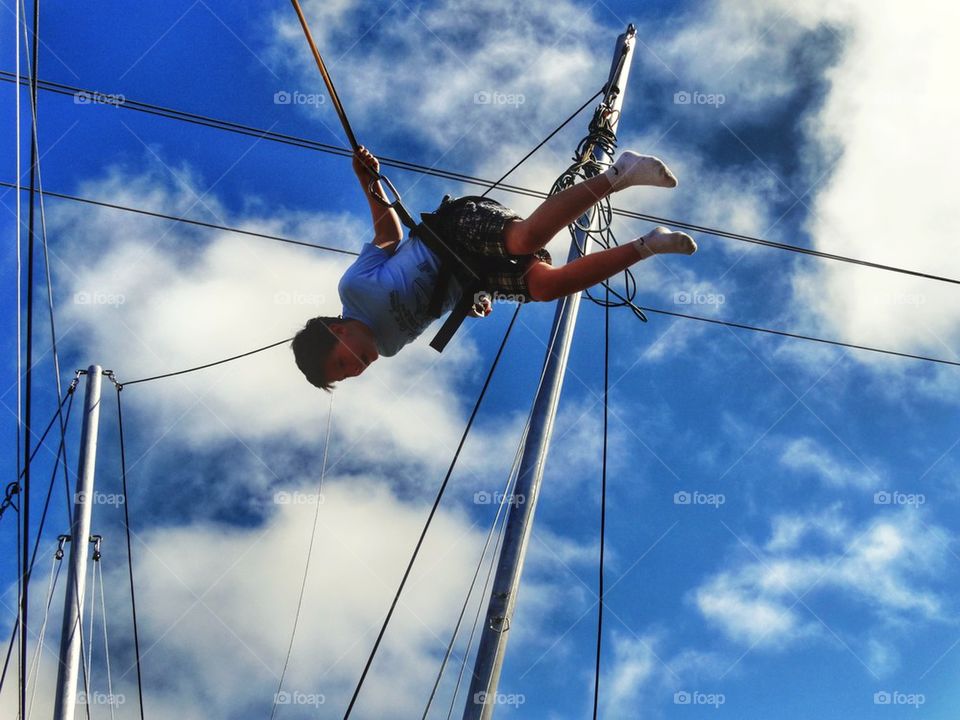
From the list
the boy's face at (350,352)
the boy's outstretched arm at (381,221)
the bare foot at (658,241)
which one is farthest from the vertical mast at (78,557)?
the bare foot at (658,241)

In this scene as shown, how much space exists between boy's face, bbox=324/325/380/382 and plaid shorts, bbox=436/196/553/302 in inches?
23.6

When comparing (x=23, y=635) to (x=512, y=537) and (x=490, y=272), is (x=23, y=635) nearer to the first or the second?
(x=512, y=537)

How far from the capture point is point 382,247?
4512mm

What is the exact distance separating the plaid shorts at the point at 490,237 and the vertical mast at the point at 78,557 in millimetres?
4316

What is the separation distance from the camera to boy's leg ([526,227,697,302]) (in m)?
3.78

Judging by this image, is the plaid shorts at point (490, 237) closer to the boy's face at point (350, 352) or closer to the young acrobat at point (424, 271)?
the young acrobat at point (424, 271)

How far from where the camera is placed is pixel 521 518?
4.98 m

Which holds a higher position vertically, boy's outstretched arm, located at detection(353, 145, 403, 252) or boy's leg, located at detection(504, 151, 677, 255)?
boy's outstretched arm, located at detection(353, 145, 403, 252)

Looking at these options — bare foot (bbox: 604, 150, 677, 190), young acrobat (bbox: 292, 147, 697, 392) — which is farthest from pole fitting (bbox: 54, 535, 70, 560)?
bare foot (bbox: 604, 150, 677, 190)

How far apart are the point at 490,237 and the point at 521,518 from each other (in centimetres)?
160

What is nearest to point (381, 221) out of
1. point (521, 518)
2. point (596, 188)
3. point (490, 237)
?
point (490, 237)

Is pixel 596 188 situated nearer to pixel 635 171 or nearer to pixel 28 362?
pixel 635 171

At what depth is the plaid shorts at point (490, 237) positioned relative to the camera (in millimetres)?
4160

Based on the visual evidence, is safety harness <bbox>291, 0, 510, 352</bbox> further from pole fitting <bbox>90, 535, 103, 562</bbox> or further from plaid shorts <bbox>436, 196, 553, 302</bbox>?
pole fitting <bbox>90, 535, 103, 562</bbox>
